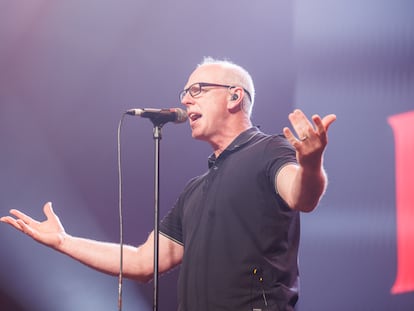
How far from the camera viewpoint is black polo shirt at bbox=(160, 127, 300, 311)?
6.68ft

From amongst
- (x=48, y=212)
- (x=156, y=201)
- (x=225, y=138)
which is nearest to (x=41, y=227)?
(x=48, y=212)

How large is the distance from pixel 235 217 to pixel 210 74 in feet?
2.41

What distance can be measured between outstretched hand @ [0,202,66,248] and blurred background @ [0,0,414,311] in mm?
296

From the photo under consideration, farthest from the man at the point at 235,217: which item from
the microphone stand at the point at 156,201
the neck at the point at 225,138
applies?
the microphone stand at the point at 156,201

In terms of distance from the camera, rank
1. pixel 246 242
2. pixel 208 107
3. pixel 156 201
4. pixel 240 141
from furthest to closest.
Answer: pixel 208 107 < pixel 240 141 < pixel 246 242 < pixel 156 201

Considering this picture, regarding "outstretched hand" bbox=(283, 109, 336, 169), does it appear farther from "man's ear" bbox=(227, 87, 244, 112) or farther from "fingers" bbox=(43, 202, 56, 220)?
"fingers" bbox=(43, 202, 56, 220)

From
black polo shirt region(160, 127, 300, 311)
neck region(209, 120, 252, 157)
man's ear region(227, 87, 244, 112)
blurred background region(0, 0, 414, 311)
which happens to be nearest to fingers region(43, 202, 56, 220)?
blurred background region(0, 0, 414, 311)

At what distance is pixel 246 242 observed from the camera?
6.83ft

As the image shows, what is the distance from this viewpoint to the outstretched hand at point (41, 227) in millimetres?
2400

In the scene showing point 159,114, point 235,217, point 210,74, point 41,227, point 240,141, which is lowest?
point 41,227

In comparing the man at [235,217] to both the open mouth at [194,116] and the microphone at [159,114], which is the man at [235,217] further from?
the microphone at [159,114]

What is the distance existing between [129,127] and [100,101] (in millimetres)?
201

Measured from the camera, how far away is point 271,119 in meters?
3.05

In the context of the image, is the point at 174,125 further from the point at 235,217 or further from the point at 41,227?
the point at 235,217
